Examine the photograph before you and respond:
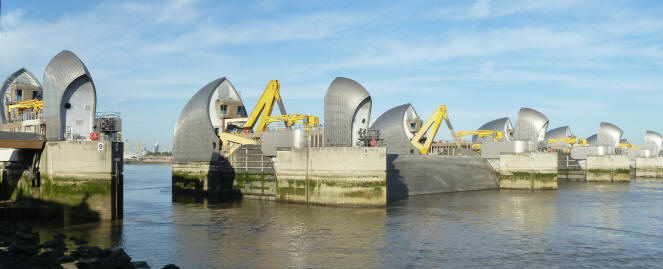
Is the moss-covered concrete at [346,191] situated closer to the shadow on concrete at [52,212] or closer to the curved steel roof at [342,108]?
the curved steel roof at [342,108]

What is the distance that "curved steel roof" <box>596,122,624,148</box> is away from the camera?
109500 mm

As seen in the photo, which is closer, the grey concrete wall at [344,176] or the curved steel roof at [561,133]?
the grey concrete wall at [344,176]

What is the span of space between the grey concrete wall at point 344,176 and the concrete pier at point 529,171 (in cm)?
3287

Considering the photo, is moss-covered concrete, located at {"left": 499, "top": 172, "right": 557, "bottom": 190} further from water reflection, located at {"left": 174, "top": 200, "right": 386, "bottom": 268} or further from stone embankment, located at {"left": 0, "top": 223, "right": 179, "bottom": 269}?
stone embankment, located at {"left": 0, "top": 223, "right": 179, "bottom": 269}

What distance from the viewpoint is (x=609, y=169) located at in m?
86.6

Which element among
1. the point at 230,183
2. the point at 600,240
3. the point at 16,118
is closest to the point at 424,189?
the point at 230,183

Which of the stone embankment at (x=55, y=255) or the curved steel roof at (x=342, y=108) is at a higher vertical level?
the curved steel roof at (x=342, y=108)

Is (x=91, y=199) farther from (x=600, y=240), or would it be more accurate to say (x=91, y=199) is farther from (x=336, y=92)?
(x=600, y=240)

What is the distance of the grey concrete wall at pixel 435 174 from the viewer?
52875 mm

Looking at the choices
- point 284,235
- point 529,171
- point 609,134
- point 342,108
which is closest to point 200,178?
point 342,108

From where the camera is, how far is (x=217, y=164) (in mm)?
55656

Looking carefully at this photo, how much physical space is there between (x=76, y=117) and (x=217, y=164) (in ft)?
63.3

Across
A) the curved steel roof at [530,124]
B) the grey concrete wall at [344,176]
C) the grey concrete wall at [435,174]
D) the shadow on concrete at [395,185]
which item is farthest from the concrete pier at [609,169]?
the grey concrete wall at [344,176]

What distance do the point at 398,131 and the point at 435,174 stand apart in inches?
654
